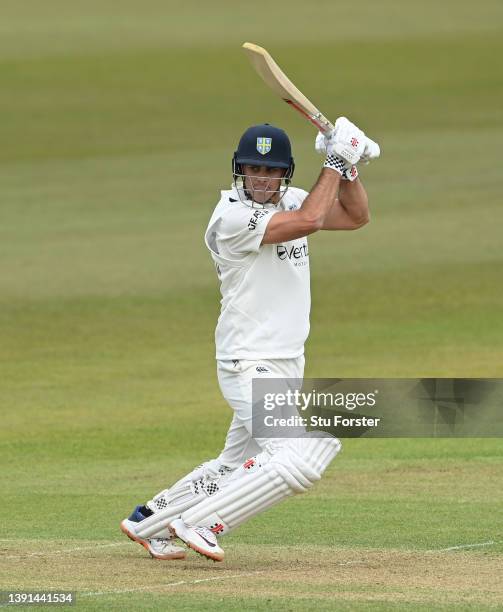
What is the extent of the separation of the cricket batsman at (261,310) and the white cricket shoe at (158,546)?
8 centimetres

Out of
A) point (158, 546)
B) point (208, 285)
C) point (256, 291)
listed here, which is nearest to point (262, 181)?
point (256, 291)

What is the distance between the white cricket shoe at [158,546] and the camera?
24.3 feet

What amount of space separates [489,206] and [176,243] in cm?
547

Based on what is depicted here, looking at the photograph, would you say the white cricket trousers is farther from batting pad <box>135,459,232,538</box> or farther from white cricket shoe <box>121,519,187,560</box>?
white cricket shoe <box>121,519,187,560</box>

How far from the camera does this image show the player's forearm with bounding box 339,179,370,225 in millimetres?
7422

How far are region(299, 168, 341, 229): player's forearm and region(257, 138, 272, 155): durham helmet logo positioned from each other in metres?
0.30

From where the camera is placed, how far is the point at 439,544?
25.2ft

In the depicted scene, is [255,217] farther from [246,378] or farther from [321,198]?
[246,378]

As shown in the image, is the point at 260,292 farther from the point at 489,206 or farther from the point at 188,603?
the point at 489,206

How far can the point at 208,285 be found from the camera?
19812mm

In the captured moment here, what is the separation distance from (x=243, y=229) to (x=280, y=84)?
2.88 feet

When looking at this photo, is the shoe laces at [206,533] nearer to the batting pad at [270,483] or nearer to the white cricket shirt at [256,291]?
the batting pad at [270,483]

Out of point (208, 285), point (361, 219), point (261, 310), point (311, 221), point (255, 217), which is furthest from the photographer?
point (208, 285)

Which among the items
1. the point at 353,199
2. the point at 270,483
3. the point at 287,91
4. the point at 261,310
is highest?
the point at 287,91
